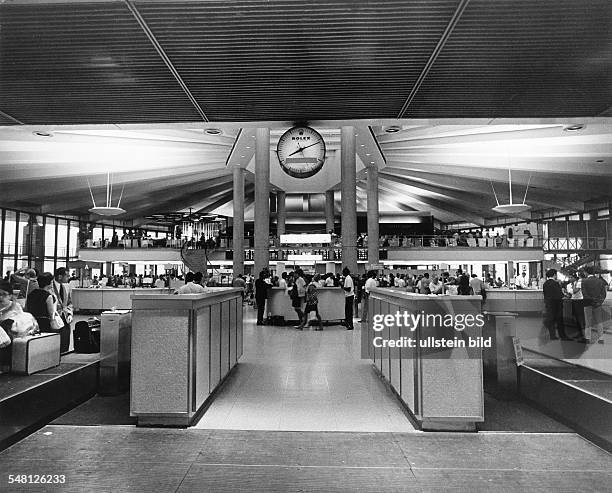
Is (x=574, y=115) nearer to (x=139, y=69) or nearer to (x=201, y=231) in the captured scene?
(x=139, y=69)

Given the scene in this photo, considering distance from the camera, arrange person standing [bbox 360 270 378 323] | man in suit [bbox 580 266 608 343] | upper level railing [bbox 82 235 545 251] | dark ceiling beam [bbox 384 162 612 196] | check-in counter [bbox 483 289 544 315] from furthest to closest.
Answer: upper level railing [bbox 82 235 545 251]
dark ceiling beam [bbox 384 162 612 196]
check-in counter [bbox 483 289 544 315]
person standing [bbox 360 270 378 323]
man in suit [bbox 580 266 608 343]

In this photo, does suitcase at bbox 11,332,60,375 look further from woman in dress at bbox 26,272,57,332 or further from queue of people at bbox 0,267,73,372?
woman in dress at bbox 26,272,57,332

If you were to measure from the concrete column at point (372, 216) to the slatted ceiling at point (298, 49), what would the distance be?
19610 mm

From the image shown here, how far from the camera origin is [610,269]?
24234 millimetres

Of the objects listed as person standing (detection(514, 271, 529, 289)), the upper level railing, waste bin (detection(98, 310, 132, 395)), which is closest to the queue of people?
waste bin (detection(98, 310, 132, 395))

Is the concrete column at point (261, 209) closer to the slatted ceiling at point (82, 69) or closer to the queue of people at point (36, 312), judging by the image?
the queue of people at point (36, 312)

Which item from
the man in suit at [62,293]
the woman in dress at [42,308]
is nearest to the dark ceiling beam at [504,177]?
the man in suit at [62,293]

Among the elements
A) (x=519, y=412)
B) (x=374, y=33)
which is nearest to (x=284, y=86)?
(x=374, y=33)

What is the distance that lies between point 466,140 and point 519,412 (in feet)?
45.8

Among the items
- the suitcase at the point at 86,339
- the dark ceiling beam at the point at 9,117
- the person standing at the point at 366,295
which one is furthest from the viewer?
the person standing at the point at 366,295

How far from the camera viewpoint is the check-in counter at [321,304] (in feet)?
45.4

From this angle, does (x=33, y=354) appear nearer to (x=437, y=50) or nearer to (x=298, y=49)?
(x=298, y=49)

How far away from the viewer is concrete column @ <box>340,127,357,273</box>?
21125mm

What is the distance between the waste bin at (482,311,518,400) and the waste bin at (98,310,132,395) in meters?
4.33
